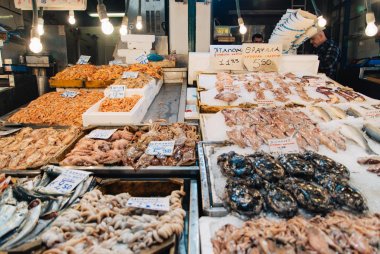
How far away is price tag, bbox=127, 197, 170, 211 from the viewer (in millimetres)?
2061

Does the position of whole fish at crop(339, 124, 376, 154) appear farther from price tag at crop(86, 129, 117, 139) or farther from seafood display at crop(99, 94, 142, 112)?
seafood display at crop(99, 94, 142, 112)

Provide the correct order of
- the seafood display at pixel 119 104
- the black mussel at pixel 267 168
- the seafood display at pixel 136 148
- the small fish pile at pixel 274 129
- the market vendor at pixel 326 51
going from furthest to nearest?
A: the market vendor at pixel 326 51 → the seafood display at pixel 119 104 → the small fish pile at pixel 274 129 → the seafood display at pixel 136 148 → the black mussel at pixel 267 168

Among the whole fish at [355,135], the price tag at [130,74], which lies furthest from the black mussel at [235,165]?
the price tag at [130,74]

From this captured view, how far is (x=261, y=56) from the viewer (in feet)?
18.5

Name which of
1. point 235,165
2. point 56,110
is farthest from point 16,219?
point 56,110

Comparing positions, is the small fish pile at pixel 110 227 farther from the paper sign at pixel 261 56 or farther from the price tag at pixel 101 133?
the paper sign at pixel 261 56

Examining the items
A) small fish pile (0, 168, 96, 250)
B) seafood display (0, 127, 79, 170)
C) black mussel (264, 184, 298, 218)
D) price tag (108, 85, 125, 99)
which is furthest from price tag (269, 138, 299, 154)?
price tag (108, 85, 125, 99)

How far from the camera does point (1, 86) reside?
803 cm

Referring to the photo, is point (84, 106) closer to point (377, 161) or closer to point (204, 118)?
point (204, 118)

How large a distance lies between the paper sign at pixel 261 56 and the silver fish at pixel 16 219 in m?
4.58

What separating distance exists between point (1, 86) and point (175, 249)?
8.28 m

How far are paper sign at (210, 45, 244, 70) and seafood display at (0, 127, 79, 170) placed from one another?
3.04 metres

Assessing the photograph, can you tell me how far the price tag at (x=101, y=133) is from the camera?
3.50 m

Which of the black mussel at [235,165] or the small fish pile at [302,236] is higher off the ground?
the black mussel at [235,165]
